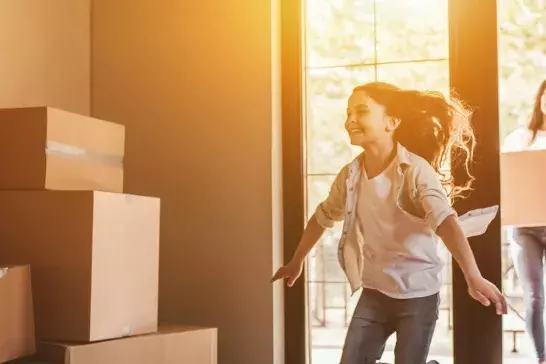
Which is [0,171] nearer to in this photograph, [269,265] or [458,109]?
[269,265]

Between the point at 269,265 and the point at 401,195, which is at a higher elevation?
the point at 401,195

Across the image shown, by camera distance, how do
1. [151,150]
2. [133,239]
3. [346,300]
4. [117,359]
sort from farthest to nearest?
[151,150], [346,300], [133,239], [117,359]

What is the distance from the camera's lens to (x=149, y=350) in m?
2.19

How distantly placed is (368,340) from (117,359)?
2.56 feet

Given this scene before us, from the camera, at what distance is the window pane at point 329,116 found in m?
2.58

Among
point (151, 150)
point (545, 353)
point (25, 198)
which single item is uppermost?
point (151, 150)

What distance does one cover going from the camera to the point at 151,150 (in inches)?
111

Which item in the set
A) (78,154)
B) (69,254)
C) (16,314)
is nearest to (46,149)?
(78,154)

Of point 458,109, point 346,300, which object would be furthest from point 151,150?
point 458,109

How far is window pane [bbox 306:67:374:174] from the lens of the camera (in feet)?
8.47

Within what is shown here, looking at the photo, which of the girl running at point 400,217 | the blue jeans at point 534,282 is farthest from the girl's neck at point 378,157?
the blue jeans at point 534,282

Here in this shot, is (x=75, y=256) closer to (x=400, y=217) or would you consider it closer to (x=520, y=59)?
(x=400, y=217)

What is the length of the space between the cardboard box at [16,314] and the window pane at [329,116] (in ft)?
3.54

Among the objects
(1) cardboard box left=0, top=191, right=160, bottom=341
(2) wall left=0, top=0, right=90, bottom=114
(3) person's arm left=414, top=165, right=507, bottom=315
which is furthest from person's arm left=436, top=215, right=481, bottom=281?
(2) wall left=0, top=0, right=90, bottom=114
